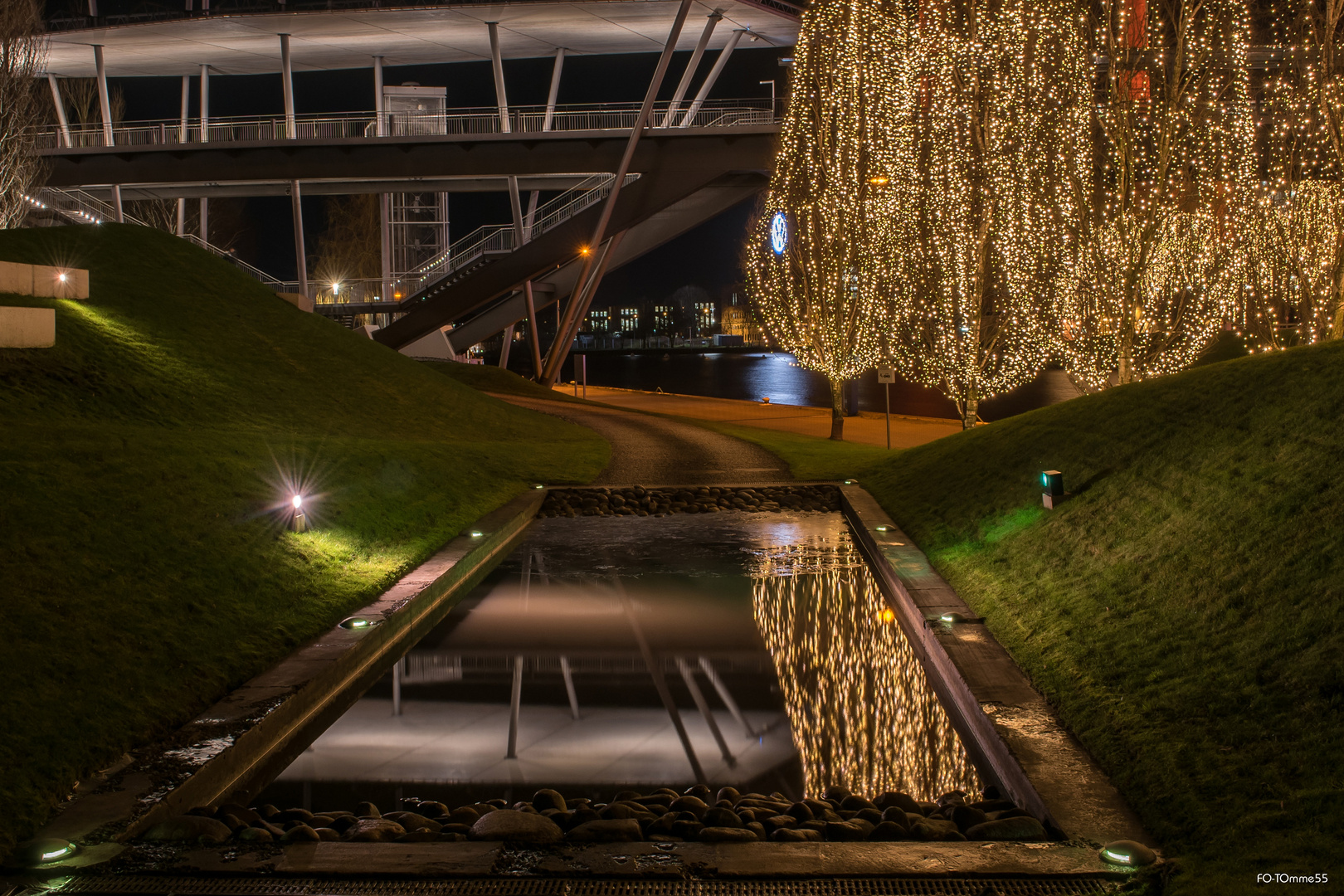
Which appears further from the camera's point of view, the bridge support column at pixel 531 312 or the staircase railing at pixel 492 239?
the bridge support column at pixel 531 312

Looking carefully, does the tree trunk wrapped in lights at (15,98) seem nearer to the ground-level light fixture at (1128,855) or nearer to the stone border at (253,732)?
the stone border at (253,732)

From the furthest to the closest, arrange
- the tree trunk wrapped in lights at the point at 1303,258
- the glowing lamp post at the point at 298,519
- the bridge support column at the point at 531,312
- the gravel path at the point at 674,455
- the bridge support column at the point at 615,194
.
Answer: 1. the bridge support column at the point at 531,312
2. the bridge support column at the point at 615,194
3. the tree trunk wrapped in lights at the point at 1303,258
4. the gravel path at the point at 674,455
5. the glowing lamp post at the point at 298,519

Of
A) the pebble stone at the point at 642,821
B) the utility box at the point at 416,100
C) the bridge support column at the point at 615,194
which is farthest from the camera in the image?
the utility box at the point at 416,100

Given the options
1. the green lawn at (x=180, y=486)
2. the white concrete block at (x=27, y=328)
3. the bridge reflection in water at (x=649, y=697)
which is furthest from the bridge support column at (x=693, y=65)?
the bridge reflection in water at (x=649, y=697)

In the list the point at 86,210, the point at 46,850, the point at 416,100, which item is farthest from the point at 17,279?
the point at 416,100

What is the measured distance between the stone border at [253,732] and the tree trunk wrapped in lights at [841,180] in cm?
1883

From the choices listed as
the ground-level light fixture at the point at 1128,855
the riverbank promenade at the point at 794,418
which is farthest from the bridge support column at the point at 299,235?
the ground-level light fixture at the point at 1128,855

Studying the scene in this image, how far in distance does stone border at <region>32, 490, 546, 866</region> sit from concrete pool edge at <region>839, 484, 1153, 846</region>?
4.87 metres

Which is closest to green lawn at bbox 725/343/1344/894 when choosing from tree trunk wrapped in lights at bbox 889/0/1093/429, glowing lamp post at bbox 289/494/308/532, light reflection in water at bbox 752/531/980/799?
light reflection in water at bbox 752/531/980/799

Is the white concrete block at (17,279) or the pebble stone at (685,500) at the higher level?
the white concrete block at (17,279)

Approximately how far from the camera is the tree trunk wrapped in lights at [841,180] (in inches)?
1085

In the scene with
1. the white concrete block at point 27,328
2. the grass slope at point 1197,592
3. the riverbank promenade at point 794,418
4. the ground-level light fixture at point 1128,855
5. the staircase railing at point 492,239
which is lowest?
the ground-level light fixture at point 1128,855

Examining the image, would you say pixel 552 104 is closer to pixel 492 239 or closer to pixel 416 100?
pixel 492 239

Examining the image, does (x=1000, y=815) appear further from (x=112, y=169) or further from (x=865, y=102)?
(x=112, y=169)
